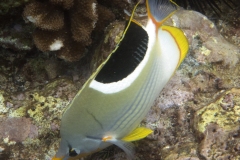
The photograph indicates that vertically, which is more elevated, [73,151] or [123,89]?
[123,89]

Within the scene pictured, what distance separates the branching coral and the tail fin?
41.1 inches

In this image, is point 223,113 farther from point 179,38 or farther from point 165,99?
point 179,38

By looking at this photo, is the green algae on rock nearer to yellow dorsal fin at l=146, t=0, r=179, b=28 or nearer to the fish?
the fish

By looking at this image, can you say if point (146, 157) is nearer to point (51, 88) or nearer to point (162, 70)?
point (162, 70)

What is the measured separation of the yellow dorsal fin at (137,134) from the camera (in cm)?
162

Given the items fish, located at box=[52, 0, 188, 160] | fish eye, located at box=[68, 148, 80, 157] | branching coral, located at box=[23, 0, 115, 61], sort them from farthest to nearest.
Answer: branching coral, located at box=[23, 0, 115, 61] → fish eye, located at box=[68, 148, 80, 157] → fish, located at box=[52, 0, 188, 160]

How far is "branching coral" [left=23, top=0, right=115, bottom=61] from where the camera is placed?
92.4 inches

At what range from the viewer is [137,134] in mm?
1652

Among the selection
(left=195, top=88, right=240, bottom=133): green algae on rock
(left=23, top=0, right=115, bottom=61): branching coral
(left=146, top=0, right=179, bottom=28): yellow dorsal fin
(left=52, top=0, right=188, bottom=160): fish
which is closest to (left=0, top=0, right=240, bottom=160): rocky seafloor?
(left=195, top=88, right=240, bottom=133): green algae on rock

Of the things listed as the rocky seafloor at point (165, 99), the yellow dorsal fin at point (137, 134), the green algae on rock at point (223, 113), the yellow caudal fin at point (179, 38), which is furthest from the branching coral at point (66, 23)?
the green algae on rock at point (223, 113)

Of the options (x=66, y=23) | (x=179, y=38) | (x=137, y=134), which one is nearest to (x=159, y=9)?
(x=179, y=38)

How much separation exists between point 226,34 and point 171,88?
1.45m

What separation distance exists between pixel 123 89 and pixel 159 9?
51 centimetres

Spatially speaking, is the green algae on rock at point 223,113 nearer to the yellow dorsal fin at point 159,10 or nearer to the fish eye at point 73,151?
the yellow dorsal fin at point 159,10
